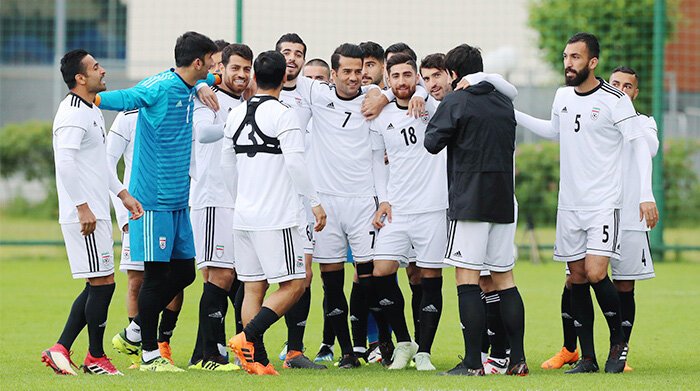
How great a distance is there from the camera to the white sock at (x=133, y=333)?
9148 millimetres

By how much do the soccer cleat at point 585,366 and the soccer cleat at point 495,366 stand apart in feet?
1.59

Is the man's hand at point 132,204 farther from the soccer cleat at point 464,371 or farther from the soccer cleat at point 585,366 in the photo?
the soccer cleat at point 585,366

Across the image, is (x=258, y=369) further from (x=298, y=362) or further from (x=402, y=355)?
(x=402, y=355)

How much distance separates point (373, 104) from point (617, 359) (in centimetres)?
270

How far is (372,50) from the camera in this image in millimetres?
9812

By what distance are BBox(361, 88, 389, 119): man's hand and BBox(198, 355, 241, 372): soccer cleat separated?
86.7 inches

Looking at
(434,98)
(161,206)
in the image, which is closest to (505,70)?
(434,98)

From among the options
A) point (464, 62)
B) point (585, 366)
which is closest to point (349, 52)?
point (464, 62)

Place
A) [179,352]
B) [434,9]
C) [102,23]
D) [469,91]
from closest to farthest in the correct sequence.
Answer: [469,91] < [179,352] < [434,9] < [102,23]

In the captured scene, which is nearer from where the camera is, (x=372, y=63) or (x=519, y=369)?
(x=519, y=369)

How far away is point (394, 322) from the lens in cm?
916

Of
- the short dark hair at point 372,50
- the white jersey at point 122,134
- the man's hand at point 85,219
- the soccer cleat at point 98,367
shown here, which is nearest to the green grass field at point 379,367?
the soccer cleat at point 98,367

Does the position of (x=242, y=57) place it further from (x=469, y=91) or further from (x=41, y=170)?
(x=41, y=170)

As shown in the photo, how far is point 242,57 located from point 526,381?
10.9 ft
